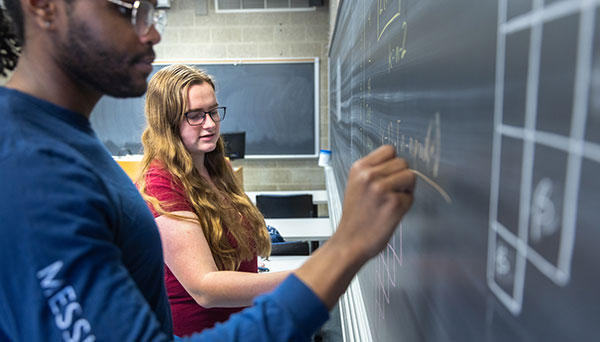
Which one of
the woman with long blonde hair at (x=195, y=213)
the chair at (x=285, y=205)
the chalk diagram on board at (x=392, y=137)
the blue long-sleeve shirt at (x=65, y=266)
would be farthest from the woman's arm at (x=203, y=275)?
the chair at (x=285, y=205)

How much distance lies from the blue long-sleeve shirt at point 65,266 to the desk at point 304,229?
2028 millimetres

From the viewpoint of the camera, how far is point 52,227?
1.35 ft

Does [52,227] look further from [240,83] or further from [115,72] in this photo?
[240,83]

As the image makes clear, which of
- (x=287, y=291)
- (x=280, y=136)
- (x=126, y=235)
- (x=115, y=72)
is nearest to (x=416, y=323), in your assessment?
(x=287, y=291)

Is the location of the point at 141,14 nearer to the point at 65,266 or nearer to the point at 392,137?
the point at 65,266

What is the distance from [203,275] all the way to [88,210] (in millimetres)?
653

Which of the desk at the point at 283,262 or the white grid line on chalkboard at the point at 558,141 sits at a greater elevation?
the white grid line on chalkboard at the point at 558,141

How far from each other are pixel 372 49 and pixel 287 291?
2.23 feet

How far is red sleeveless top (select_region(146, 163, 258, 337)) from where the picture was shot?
1.13 m

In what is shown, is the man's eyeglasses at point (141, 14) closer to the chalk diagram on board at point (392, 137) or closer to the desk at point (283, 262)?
the chalk diagram on board at point (392, 137)

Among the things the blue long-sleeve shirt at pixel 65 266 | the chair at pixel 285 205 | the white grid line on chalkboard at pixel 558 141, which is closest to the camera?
the white grid line on chalkboard at pixel 558 141

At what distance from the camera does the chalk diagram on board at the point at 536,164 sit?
24 centimetres

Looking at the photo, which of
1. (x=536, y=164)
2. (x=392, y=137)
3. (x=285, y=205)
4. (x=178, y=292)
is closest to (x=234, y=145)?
(x=285, y=205)

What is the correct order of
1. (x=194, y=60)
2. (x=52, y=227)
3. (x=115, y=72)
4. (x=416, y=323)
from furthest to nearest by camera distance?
(x=194, y=60), (x=416, y=323), (x=115, y=72), (x=52, y=227)
